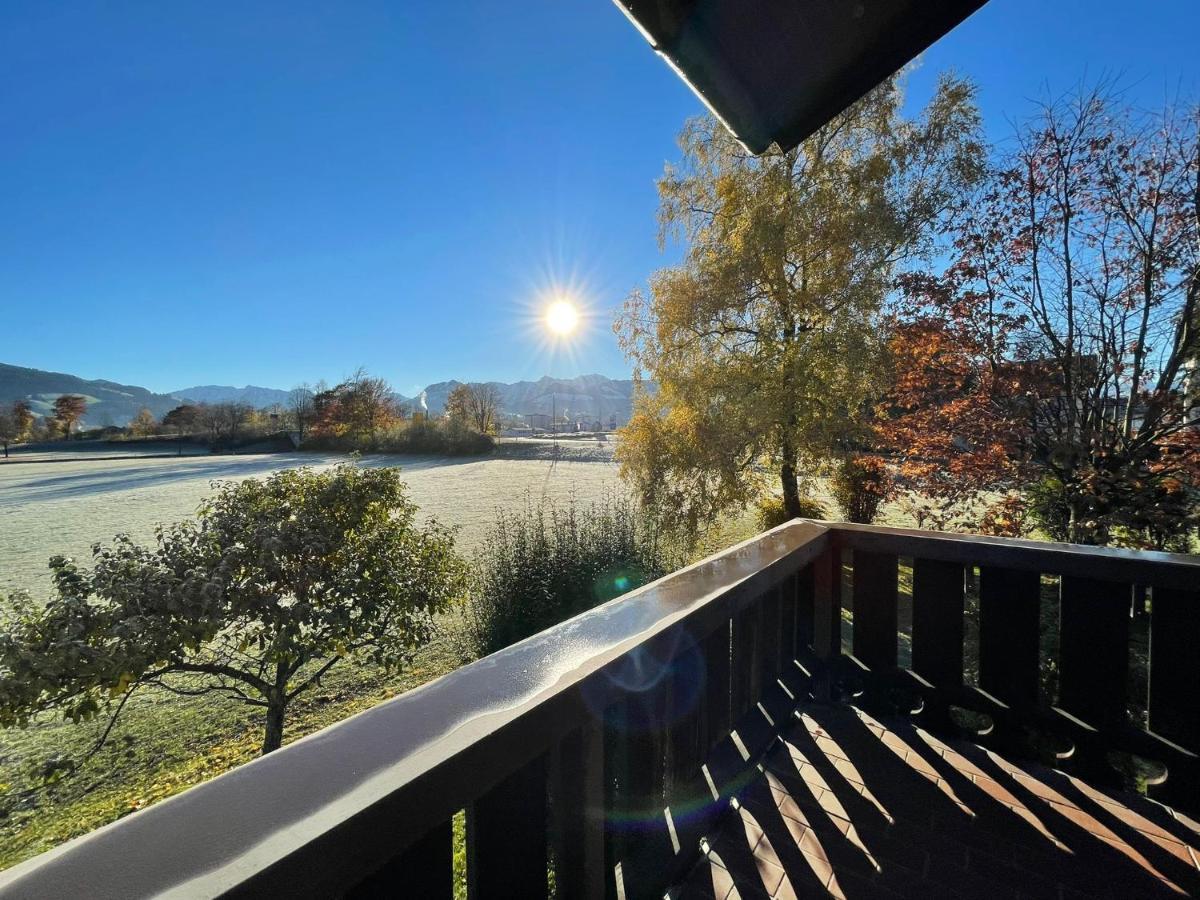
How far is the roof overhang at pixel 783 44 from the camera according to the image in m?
0.85

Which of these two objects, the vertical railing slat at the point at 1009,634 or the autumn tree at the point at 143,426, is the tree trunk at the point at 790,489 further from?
the autumn tree at the point at 143,426

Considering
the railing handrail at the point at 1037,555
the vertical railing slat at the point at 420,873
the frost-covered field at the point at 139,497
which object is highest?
the railing handrail at the point at 1037,555

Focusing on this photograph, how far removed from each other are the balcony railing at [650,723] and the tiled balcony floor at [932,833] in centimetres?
10

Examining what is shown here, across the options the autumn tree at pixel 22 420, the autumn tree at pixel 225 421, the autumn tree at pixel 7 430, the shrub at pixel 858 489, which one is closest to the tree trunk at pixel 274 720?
the shrub at pixel 858 489

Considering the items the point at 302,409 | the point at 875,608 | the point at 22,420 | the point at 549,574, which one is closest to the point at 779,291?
the point at 549,574

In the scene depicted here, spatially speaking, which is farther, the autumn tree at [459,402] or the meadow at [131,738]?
the autumn tree at [459,402]

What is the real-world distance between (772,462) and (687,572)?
596 cm

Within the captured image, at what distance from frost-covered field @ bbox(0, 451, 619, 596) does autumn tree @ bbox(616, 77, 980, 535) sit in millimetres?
2638

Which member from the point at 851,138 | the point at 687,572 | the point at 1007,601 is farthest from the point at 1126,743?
the point at 851,138

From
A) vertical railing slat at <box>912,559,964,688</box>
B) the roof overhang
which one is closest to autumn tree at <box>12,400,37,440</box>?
the roof overhang

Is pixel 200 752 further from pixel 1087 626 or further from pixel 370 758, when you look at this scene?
pixel 1087 626

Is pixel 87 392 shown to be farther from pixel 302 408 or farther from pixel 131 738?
pixel 131 738

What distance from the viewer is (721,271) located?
6.57 m

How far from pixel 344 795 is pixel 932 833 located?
1691mm
